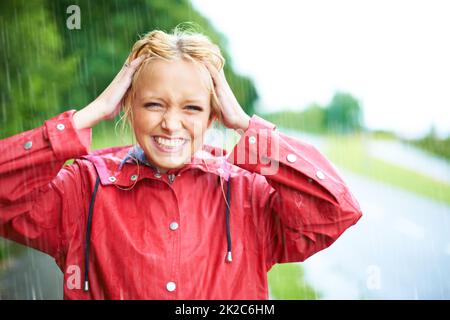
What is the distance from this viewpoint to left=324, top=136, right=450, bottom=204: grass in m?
11.2

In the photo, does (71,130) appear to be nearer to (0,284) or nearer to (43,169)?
(43,169)

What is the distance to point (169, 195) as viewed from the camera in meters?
2.95

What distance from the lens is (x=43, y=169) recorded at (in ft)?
9.29

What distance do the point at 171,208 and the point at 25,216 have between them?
0.60m

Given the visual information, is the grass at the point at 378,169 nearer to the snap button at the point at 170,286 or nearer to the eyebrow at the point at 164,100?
the eyebrow at the point at 164,100

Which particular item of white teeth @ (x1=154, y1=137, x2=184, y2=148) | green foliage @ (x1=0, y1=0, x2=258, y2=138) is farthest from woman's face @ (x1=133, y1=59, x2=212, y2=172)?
green foliage @ (x1=0, y1=0, x2=258, y2=138)

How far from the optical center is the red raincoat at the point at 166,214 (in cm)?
283

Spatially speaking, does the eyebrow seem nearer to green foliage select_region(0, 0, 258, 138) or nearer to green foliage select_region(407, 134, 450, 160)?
green foliage select_region(0, 0, 258, 138)

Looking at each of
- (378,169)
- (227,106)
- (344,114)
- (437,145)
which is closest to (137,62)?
(227,106)

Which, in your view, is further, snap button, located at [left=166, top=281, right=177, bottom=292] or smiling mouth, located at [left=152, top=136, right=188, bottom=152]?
smiling mouth, located at [left=152, top=136, right=188, bottom=152]

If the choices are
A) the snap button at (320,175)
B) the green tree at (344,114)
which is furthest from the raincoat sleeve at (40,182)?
the green tree at (344,114)

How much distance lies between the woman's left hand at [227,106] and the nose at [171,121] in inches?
7.7

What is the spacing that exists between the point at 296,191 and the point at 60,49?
4.99m
